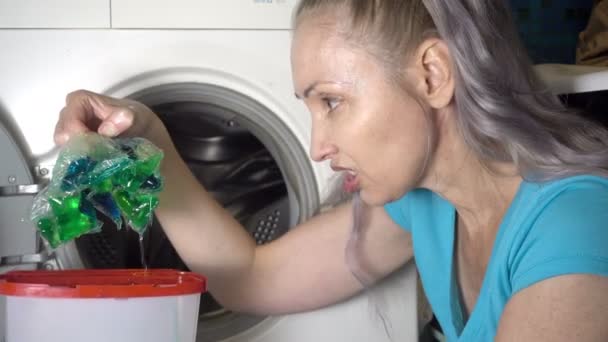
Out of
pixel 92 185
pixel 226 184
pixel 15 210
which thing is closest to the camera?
pixel 92 185

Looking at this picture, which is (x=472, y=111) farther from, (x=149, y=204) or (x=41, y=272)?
(x=41, y=272)

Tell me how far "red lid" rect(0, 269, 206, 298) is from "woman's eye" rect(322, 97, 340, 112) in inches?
11.2

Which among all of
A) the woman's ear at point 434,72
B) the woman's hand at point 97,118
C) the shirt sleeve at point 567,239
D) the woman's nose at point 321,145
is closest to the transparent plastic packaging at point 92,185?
the woman's hand at point 97,118

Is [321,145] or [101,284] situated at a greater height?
[321,145]

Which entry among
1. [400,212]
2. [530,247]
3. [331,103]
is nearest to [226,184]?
[400,212]

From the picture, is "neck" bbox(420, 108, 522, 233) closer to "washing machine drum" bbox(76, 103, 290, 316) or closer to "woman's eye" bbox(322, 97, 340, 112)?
"woman's eye" bbox(322, 97, 340, 112)

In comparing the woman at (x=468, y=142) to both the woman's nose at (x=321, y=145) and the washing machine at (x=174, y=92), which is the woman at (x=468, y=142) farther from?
the washing machine at (x=174, y=92)

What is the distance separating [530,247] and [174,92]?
2.13 ft

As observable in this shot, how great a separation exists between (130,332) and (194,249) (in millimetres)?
232

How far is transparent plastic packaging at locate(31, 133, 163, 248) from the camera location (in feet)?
2.96

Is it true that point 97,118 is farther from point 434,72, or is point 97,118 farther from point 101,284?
point 434,72

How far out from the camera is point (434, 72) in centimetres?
92

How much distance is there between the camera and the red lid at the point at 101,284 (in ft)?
2.98

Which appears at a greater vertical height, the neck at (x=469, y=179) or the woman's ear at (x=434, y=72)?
the woman's ear at (x=434, y=72)
